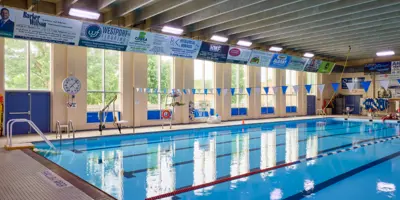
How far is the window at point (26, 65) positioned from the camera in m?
9.95

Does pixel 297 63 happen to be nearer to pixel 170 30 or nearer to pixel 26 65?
pixel 170 30

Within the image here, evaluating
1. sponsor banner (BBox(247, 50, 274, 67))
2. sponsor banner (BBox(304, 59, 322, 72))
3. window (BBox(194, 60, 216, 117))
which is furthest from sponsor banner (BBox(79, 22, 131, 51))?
sponsor banner (BBox(304, 59, 322, 72))

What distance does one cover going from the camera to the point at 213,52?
1213 cm

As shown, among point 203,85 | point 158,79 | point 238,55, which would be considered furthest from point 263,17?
point 203,85

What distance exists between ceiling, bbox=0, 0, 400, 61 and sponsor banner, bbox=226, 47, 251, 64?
52cm

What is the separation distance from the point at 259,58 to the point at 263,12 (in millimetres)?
4722

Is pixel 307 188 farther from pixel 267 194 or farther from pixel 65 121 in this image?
pixel 65 121

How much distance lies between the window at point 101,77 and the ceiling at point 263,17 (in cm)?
233

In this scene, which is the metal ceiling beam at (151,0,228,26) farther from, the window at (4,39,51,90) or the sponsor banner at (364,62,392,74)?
the sponsor banner at (364,62,392,74)

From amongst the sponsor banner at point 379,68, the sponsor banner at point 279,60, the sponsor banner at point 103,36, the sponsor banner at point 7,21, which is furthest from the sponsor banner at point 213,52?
the sponsor banner at point 379,68

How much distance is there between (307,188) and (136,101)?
9376mm

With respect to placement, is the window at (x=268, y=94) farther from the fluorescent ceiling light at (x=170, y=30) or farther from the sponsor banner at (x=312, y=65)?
the fluorescent ceiling light at (x=170, y=30)

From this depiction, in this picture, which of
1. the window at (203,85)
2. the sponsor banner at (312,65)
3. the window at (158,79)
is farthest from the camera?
the sponsor banner at (312,65)

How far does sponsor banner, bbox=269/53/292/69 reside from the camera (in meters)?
14.3
